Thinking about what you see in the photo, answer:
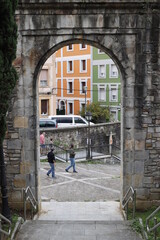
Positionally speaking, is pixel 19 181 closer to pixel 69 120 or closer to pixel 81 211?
pixel 81 211

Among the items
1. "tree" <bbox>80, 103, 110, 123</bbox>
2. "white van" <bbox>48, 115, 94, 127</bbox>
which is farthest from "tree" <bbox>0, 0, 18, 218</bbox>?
"tree" <bbox>80, 103, 110, 123</bbox>

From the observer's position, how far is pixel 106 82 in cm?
3550

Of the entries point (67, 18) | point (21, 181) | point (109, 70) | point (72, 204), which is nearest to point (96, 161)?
point (72, 204)

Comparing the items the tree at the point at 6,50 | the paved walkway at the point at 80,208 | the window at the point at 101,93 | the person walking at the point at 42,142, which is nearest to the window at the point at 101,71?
the window at the point at 101,93

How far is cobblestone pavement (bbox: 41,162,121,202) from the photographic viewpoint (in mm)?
12820

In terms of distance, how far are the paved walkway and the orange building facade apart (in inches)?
785

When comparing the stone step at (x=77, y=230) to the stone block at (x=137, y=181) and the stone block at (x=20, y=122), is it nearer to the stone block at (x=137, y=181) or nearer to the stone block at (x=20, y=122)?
the stone block at (x=137, y=181)

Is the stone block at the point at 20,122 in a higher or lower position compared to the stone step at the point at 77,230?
higher

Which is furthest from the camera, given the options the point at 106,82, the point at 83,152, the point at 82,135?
the point at 106,82

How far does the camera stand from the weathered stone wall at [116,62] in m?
10.0

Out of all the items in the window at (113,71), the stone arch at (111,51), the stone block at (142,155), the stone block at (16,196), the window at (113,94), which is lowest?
the stone block at (16,196)

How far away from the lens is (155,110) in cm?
1041

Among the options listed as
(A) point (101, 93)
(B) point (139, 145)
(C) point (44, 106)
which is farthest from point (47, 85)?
(B) point (139, 145)

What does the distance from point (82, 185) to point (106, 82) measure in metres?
22.1
